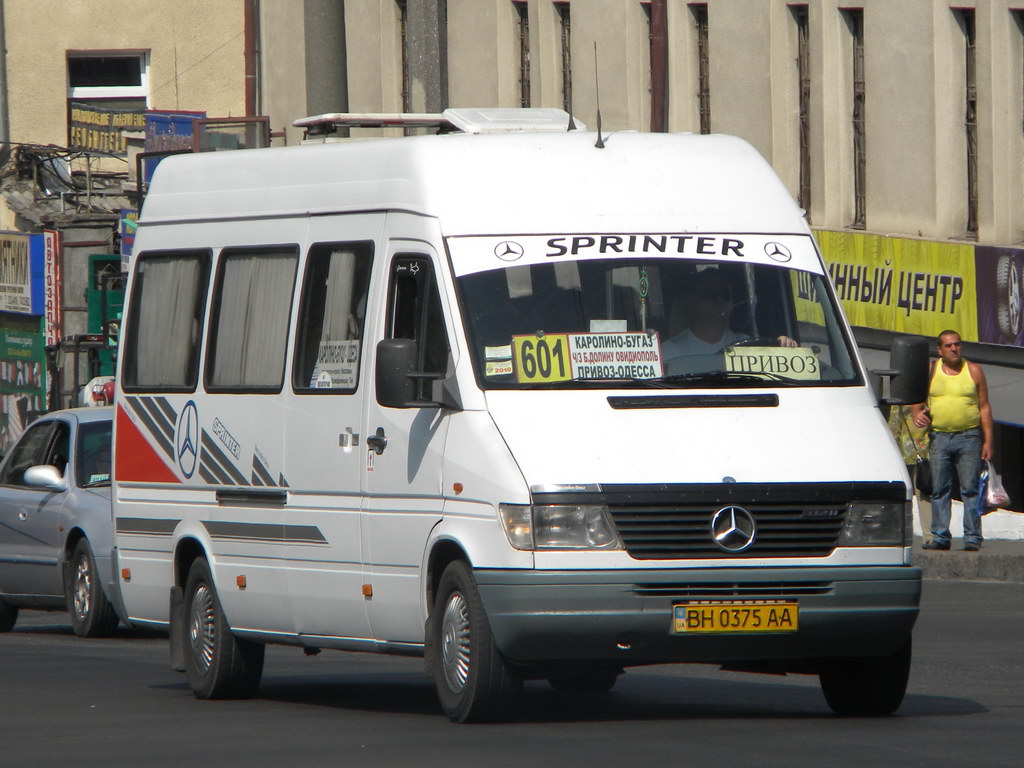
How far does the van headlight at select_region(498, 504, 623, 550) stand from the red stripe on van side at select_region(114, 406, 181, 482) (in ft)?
10.5

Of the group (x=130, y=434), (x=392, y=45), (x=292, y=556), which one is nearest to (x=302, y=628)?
(x=292, y=556)

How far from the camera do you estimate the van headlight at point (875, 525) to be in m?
9.89

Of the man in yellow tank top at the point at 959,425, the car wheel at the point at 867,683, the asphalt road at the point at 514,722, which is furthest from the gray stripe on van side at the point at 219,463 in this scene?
the man in yellow tank top at the point at 959,425

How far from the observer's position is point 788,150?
94.0ft

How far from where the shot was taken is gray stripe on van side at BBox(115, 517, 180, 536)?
1245 cm

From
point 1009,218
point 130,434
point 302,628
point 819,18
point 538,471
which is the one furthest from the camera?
point 819,18

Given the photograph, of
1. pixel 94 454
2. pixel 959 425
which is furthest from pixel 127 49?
pixel 94 454

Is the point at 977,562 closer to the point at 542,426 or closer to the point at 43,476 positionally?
the point at 43,476

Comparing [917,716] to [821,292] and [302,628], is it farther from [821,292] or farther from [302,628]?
[302,628]

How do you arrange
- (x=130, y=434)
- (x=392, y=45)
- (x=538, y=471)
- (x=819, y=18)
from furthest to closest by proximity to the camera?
(x=392, y=45) → (x=819, y=18) → (x=130, y=434) → (x=538, y=471)

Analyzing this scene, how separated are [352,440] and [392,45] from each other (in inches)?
1051

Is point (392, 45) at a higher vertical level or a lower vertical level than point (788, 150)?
higher

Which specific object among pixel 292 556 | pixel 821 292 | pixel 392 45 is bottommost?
pixel 292 556

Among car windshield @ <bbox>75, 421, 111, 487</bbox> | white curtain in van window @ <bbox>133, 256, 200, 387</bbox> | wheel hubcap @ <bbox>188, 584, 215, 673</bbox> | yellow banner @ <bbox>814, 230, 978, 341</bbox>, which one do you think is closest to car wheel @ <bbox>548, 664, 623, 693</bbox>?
wheel hubcap @ <bbox>188, 584, 215, 673</bbox>
